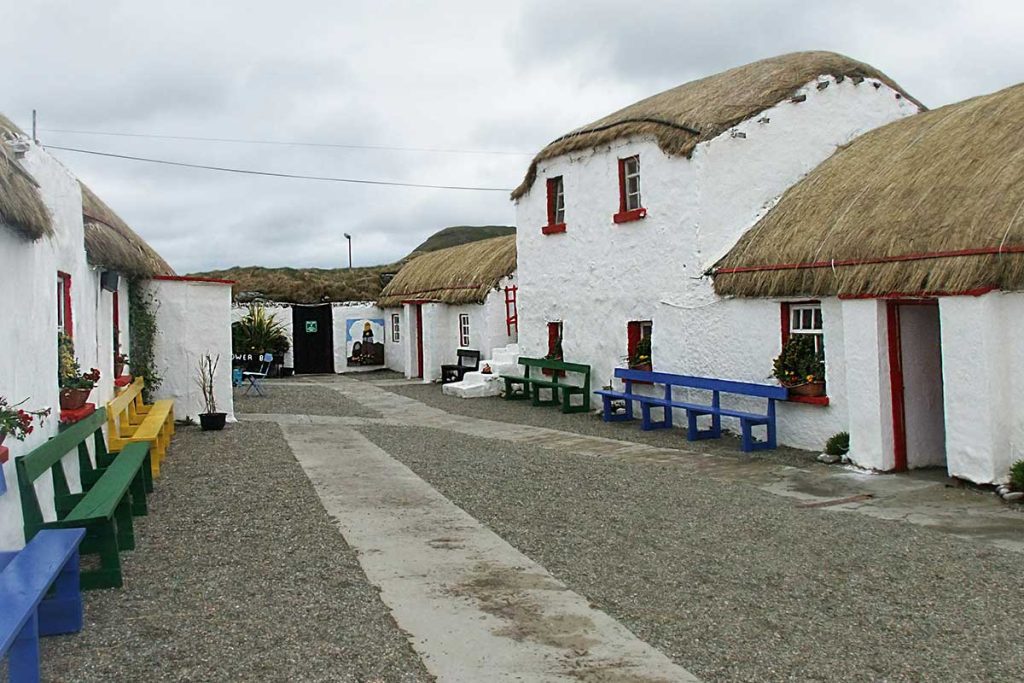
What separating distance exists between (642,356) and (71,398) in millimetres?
9998

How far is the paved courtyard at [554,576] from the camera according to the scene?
4992 millimetres

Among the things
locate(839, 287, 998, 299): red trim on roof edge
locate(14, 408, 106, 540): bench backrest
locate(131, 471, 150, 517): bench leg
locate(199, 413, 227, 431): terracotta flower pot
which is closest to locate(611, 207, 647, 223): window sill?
locate(839, 287, 998, 299): red trim on roof edge

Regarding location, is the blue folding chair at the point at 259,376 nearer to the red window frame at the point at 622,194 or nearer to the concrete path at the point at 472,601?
the red window frame at the point at 622,194

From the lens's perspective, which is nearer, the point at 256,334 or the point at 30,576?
the point at 30,576

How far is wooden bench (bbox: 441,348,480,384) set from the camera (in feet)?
81.1

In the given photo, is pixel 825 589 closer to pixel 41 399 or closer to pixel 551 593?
pixel 551 593

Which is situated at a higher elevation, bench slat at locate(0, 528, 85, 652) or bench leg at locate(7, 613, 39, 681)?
bench slat at locate(0, 528, 85, 652)

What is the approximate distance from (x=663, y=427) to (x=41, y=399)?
1032cm

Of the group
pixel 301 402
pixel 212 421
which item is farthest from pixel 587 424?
pixel 301 402

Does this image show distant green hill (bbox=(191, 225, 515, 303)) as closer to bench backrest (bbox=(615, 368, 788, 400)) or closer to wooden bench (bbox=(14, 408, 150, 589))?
bench backrest (bbox=(615, 368, 788, 400))

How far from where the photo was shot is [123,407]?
12.1m

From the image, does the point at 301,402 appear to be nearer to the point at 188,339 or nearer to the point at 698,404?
the point at 188,339

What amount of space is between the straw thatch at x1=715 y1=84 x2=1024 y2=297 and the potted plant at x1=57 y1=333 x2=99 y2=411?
865 centimetres

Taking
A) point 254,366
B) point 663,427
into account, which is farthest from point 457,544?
point 254,366
